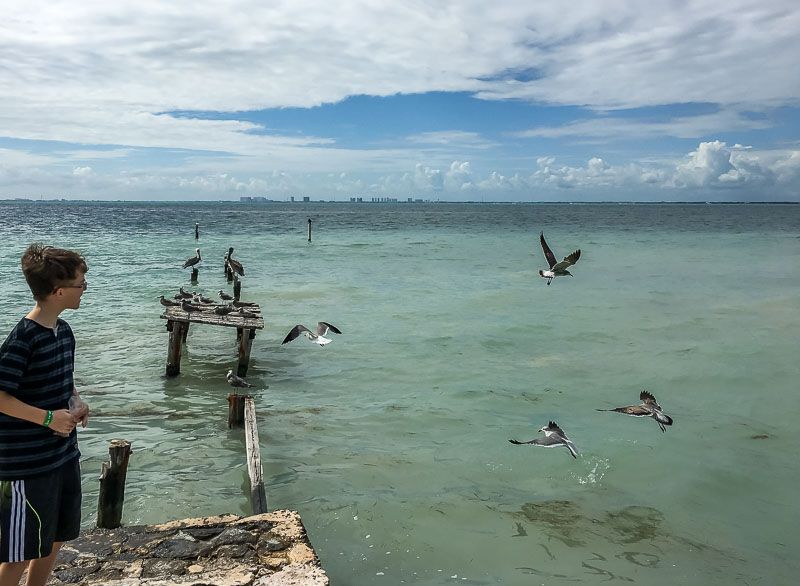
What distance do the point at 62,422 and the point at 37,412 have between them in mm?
138

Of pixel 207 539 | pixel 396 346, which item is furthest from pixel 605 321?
pixel 207 539

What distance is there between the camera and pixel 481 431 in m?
10.1

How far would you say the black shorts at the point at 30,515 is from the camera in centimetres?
356

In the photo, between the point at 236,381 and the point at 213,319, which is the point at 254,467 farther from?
the point at 213,319

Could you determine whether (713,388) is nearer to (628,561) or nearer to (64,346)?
(628,561)

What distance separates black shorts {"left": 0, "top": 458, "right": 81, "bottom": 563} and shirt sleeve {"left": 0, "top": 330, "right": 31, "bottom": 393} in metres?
0.59

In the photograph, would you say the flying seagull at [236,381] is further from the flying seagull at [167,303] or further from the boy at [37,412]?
the boy at [37,412]

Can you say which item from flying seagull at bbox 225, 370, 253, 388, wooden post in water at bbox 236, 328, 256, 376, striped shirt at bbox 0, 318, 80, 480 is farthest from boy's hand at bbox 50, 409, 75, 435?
wooden post in water at bbox 236, 328, 256, 376

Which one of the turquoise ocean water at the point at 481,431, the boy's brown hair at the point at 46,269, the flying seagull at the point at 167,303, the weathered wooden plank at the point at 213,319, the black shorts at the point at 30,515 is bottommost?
the turquoise ocean water at the point at 481,431

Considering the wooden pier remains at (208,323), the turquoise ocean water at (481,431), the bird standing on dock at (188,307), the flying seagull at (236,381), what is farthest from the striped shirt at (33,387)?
the bird standing on dock at (188,307)

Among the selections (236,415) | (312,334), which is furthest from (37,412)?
(312,334)

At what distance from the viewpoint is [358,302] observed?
2194cm

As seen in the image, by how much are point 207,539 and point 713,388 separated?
34.4 ft

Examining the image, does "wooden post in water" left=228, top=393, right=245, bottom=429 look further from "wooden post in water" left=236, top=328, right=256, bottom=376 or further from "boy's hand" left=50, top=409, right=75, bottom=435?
"boy's hand" left=50, top=409, right=75, bottom=435
